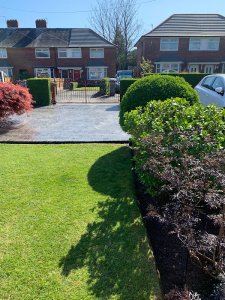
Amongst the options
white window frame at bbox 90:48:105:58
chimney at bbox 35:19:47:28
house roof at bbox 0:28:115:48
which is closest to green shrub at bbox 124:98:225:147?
house roof at bbox 0:28:115:48

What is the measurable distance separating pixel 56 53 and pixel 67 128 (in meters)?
29.4

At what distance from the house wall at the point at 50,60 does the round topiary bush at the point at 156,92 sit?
101 feet

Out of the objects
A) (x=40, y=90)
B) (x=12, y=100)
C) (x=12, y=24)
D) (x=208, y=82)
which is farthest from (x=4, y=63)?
(x=208, y=82)

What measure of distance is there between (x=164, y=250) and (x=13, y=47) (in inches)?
1468

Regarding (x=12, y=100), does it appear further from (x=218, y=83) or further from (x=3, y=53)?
(x=3, y=53)

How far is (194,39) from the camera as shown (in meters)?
32.7

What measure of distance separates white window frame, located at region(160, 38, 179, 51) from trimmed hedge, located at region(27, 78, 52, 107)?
22224 mm

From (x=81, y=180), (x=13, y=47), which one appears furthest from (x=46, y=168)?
(x=13, y=47)

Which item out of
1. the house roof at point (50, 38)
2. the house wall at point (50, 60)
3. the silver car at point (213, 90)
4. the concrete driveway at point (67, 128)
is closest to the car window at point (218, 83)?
the silver car at point (213, 90)

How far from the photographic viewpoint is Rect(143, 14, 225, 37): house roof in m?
32.2

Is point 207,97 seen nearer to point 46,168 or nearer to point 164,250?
point 46,168

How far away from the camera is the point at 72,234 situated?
3584 millimetres

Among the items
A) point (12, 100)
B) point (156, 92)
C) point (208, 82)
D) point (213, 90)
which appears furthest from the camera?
point (208, 82)

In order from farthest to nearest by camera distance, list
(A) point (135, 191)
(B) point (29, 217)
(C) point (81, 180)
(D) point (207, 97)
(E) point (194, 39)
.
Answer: (E) point (194, 39)
(D) point (207, 97)
(C) point (81, 180)
(A) point (135, 191)
(B) point (29, 217)
